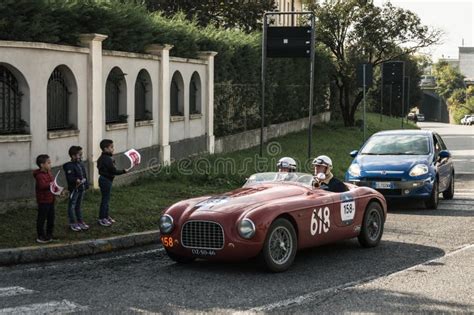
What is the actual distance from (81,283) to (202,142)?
1426 centimetres

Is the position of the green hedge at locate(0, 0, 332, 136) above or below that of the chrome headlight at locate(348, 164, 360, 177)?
above

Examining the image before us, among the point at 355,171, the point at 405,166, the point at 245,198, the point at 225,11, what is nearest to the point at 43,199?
the point at 245,198

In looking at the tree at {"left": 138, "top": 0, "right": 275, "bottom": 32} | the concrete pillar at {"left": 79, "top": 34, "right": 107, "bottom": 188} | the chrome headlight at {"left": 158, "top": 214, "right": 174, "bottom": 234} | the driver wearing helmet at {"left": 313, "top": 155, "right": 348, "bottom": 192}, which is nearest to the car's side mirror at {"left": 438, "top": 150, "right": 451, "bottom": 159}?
the driver wearing helmet at {"left": 313, "top": 155, "right": 348, "bottom": 192}

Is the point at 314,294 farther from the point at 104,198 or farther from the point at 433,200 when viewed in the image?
the point at 433,200

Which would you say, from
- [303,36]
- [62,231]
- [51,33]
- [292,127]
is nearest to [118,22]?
[51,33]

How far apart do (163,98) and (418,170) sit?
6.95 metres

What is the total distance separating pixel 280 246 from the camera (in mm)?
8711

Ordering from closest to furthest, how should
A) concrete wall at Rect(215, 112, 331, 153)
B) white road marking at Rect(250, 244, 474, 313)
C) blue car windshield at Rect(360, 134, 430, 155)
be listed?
white road marking at Rect(250, 244, 474, 313), blue car windshield at Rect(360, 134, 430, 155), concrete wall at Rect(215, 112, 331, 153)

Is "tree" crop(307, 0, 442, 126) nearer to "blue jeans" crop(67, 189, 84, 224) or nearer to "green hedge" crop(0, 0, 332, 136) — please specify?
"green hedge" crop(0, 0, 332, 136)

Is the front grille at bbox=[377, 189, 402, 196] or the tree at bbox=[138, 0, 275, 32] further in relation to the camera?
the tree at bbox=[138, 0, 275, 32]

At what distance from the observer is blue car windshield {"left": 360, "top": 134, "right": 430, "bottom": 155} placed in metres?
15.8

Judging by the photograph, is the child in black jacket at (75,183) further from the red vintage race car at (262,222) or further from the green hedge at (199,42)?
the green hedge at (199,42)

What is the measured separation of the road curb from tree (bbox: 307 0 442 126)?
30423 millimetres

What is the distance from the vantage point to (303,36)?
1955 cm
